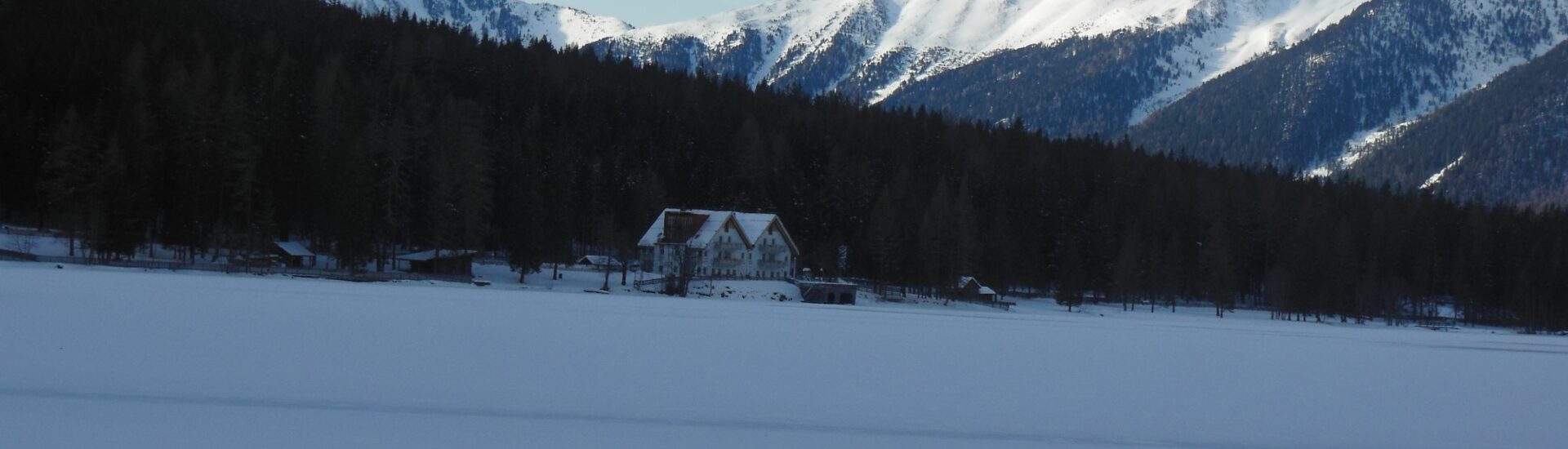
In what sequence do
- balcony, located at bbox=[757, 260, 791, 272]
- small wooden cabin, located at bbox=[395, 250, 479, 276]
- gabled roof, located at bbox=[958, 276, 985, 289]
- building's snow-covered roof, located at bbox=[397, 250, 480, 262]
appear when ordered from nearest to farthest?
1. small wooden cabin, located at bbox=[395, 250, 479, 276]
2. building's snow-covered roof, located at bbox=[397, 250, 480, 262]
3. gabled roof, located at bbox=[958, 276, 985, 289]
4. balcony, located at bbox=[757, 260, 791, 272]

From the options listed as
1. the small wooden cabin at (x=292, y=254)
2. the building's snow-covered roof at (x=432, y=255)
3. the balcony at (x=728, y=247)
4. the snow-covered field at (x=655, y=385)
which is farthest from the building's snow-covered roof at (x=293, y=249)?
the snow-covered field at (x=655, y=385)

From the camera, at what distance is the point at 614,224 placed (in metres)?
101

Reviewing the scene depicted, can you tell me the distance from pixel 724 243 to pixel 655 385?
6956 centimetres

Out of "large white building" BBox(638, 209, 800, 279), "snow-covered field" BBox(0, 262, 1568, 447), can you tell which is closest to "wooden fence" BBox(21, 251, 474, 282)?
"large white building" BBox(638, 209, 800, 279)

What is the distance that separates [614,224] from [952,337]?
220 ft

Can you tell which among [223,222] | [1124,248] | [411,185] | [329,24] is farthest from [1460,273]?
[329,24]

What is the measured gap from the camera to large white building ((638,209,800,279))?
86.8 metres

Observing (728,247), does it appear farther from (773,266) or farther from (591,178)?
(591,178)

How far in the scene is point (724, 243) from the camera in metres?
89.7

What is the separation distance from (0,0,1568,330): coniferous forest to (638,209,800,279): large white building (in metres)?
3.19

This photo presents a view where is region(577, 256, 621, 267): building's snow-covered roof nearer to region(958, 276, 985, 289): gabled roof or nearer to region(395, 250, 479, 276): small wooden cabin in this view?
region(395, 250, 479, 276): small wooden cabin

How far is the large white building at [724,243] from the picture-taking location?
86812mm

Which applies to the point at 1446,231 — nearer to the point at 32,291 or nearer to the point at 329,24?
the point at 329,24

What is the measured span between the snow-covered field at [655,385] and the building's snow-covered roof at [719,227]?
165 ft
